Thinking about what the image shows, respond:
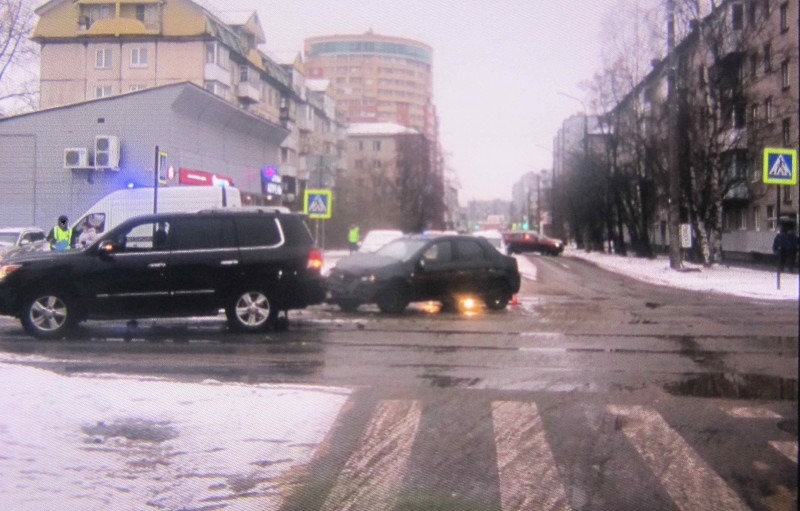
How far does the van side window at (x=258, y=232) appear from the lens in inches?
507

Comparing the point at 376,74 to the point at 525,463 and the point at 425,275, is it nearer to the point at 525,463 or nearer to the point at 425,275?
the point at 425,275

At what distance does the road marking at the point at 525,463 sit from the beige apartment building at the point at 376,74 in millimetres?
5765

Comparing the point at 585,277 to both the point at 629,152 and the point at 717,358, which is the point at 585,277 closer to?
the point at 629,152

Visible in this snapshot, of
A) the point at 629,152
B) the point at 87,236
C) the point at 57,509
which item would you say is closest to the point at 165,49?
the point at 87,236

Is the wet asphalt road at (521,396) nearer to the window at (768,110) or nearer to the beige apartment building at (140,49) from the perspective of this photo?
the window at (768,110)

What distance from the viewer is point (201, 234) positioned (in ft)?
41.5

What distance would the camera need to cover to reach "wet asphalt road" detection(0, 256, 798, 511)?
505 centimetres

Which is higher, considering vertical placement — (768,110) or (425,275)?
(768,110)

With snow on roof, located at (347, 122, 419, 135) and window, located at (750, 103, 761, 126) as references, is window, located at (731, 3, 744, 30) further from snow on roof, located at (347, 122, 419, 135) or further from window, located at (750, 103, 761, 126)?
snow on roof, located at (347, 122, 419, 135)

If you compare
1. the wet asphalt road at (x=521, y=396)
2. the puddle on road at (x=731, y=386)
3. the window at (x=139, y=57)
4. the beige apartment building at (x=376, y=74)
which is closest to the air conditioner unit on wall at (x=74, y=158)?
the wet asphalt road at (x=521, y=396)

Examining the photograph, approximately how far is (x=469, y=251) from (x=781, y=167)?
11.8 meters

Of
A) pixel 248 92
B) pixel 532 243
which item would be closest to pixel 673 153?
pixel 248 92

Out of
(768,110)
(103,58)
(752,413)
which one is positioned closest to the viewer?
(768,110)

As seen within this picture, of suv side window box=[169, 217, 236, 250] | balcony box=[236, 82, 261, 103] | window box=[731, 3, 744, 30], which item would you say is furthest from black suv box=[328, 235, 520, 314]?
window box=[731, 3, 744, 30]
